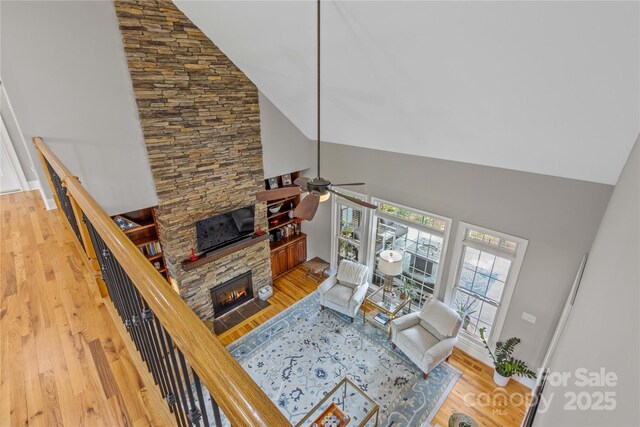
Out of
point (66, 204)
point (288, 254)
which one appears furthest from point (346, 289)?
point (66, 204)

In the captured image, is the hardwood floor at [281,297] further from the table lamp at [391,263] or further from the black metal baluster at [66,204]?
the black metal baluster at [66,204]

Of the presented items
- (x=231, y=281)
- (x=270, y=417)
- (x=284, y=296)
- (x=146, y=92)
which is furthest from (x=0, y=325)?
(x=284, y=296)

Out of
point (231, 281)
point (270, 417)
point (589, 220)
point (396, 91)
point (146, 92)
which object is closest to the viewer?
point (270, 417)

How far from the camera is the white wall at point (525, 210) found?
3.81 m

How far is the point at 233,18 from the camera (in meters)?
3.70

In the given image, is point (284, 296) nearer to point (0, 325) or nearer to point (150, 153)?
point (150, 153)

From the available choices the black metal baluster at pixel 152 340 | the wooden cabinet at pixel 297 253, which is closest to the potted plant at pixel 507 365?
the wooden cabinet at pixel 297 253

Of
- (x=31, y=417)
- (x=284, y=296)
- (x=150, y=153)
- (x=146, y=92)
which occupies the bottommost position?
(x=284, y=296)

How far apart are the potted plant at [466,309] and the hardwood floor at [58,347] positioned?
199 inches

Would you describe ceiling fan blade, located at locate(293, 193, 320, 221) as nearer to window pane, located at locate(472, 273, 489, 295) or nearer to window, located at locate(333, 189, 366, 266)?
window, located at locate(333, 189, 366, 266)

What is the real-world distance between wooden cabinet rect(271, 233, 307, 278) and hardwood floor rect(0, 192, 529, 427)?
14.5ft

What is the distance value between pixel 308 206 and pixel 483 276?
3506mm

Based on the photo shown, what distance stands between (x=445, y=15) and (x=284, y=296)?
19.2 feet

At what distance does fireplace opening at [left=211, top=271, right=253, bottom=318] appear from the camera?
19.8 feet
